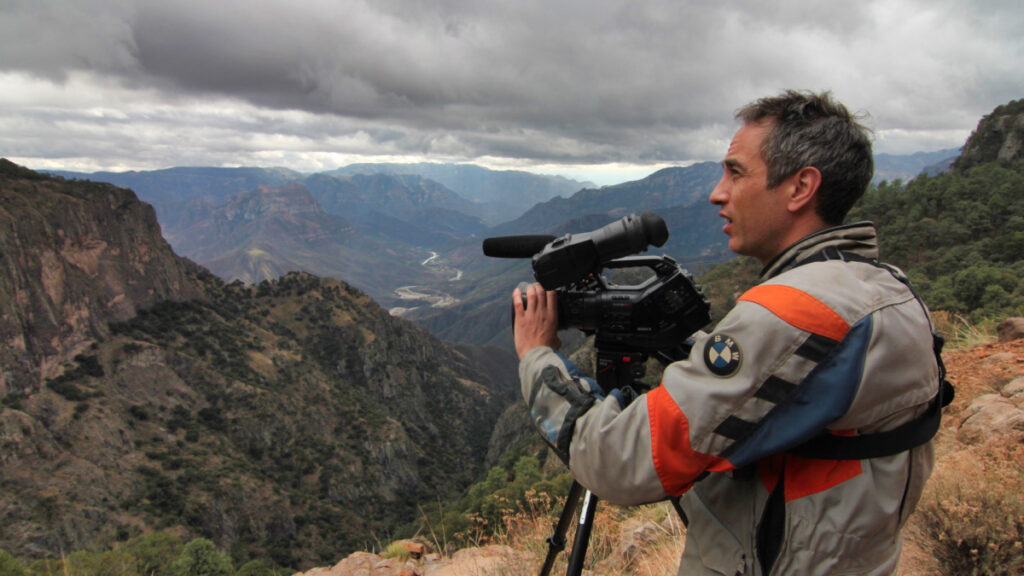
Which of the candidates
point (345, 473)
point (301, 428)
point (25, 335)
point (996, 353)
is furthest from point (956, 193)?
point (25, 335)

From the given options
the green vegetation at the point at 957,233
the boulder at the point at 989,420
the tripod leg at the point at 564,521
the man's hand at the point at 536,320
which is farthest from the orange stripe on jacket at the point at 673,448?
the green vegetation at the point at 957,233

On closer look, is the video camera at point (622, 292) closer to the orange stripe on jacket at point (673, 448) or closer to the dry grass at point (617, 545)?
the orange stripe on jacket at point (673, 448)

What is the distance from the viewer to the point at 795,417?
121 cm

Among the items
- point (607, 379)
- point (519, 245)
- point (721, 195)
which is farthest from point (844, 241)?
point (519, 245)

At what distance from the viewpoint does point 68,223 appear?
5541cm

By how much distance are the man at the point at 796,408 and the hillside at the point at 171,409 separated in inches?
1433

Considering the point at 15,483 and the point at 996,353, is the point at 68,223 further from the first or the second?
the point at 996,353

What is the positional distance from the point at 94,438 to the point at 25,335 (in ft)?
50.9

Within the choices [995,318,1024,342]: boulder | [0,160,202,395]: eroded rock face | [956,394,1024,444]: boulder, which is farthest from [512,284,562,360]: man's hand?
[0,160,202,395]: eroded rock face

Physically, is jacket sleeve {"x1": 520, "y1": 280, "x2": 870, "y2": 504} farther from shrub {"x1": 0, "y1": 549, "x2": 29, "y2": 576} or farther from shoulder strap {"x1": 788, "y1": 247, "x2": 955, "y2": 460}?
shrub {"x1": 0, "y1": 549, "x2": 29, "y2": 576}

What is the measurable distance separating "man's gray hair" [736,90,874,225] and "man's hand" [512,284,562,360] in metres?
0.87

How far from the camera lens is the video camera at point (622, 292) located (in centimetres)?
184

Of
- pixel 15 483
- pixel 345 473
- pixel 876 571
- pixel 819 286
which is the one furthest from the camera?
pixel 345 473

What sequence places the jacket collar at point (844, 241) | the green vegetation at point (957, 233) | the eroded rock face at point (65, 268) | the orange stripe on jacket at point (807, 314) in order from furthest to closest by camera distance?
the eroded rock face at point (65, 268) → the green vegetation at point (957, 233) → the jacket collar at point (844, 241) → the orange stripe on jacket at point (807, 314)
